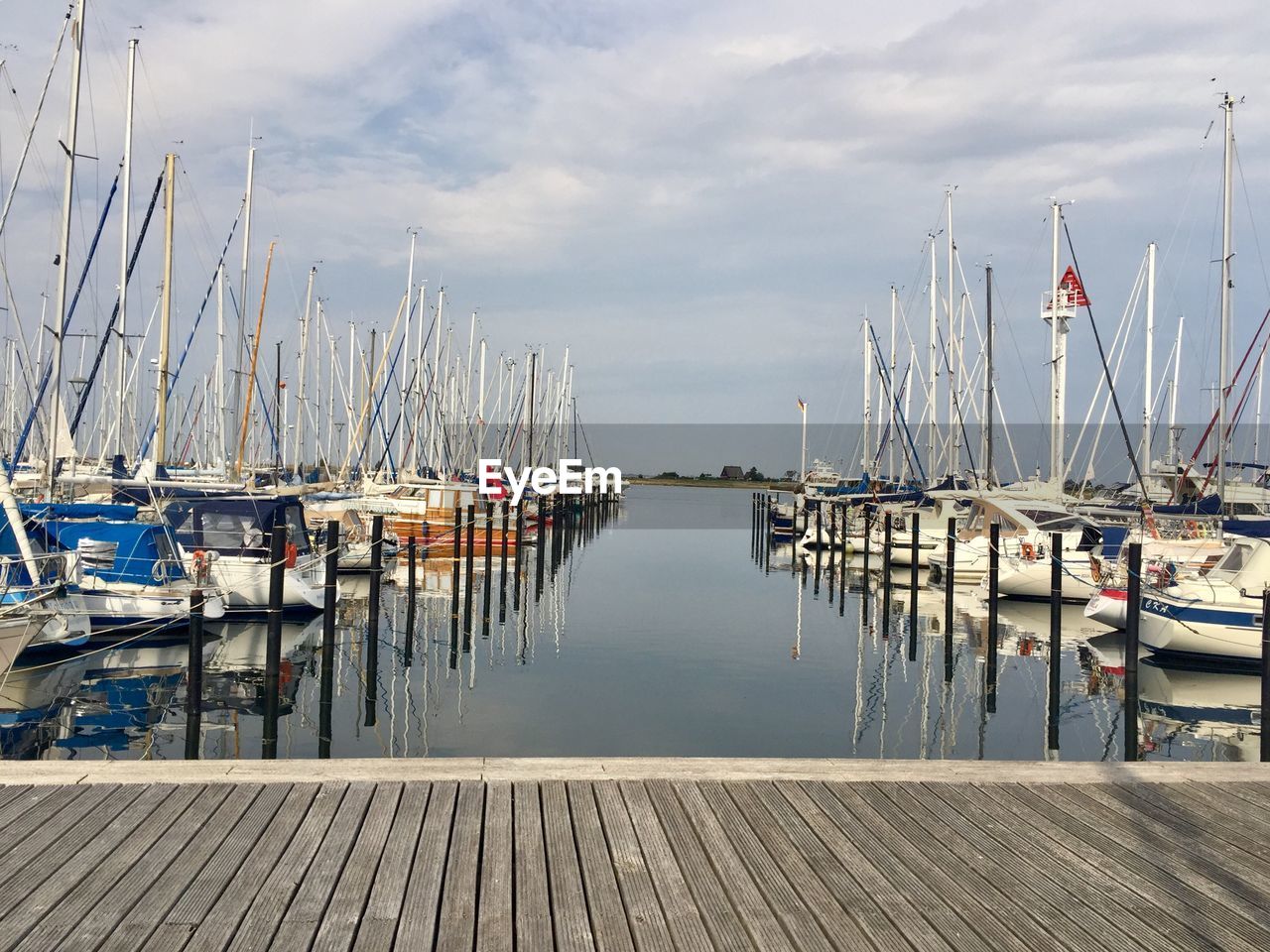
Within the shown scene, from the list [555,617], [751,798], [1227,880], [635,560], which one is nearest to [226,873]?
[751,798]

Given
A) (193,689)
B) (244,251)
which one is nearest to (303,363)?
(244,251)

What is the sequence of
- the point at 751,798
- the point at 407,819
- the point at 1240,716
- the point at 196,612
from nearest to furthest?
the point at 407,819, the point at 751,798, the point at 196,612, the point at 1240,716

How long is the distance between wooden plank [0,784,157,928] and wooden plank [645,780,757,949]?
289cm

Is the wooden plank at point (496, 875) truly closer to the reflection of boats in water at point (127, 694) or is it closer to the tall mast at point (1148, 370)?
the reflection of boats in water at point (127, 694)

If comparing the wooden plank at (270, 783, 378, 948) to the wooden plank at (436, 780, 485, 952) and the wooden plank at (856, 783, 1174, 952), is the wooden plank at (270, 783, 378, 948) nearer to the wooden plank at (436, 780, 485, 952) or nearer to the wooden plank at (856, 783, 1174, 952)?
the wooden plank at (436, 780, 485, 952)

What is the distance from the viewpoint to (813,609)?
33219 millimetres

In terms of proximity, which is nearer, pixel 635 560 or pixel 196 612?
pixel 196 612

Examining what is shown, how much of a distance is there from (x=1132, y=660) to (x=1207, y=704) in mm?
5758

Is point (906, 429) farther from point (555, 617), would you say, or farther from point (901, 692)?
point (901, 692)

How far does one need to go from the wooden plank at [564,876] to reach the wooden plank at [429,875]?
549 millimetres

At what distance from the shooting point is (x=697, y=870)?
5.57 metres

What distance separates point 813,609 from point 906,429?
28.5 m

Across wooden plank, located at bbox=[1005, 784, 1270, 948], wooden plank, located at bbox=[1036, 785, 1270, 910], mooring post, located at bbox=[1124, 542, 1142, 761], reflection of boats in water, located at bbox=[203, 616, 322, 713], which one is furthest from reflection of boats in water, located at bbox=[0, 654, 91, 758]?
mooring post, located at bbox=[1124, 542, 1142, 761]

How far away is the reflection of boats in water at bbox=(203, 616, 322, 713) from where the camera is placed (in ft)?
60.1
